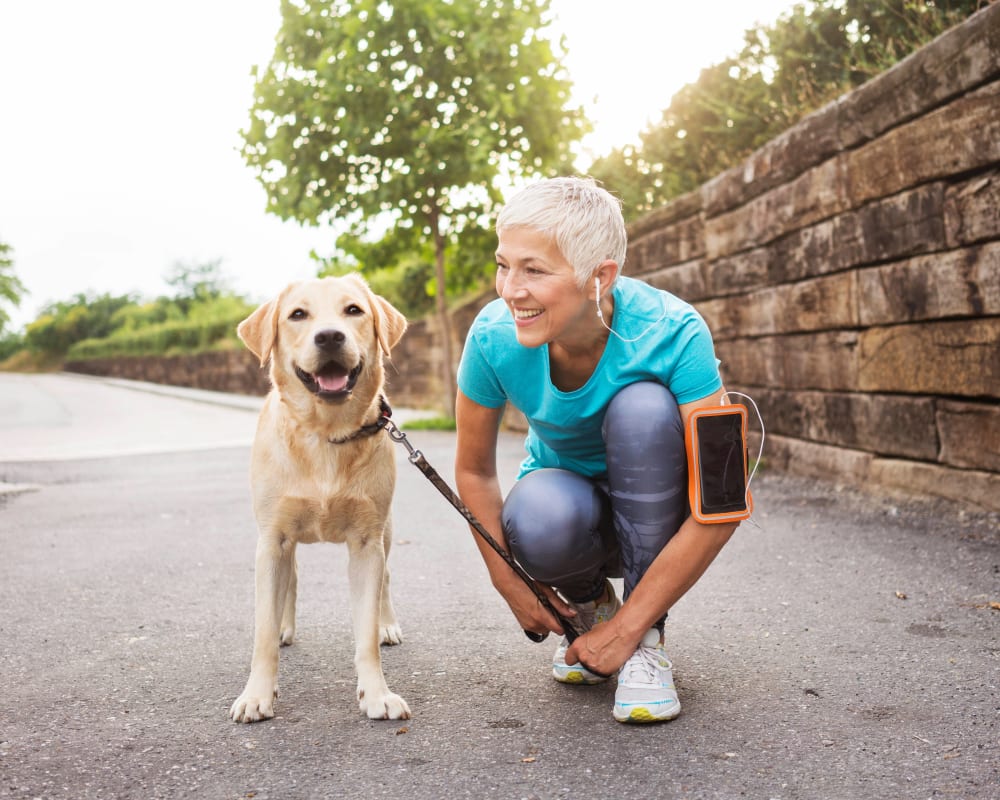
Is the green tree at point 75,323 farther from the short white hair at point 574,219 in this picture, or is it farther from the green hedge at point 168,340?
the short white hair at point 574,219

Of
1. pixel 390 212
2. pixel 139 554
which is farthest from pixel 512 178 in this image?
pixel 139 554

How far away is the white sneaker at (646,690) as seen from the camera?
2.49 m

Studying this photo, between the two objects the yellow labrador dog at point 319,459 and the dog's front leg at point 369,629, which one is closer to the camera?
the dog's front leg at point 369,629

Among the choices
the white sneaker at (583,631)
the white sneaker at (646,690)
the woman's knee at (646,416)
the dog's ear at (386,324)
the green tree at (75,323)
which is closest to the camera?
the white sneaker at (646,690)

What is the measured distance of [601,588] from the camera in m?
2.98

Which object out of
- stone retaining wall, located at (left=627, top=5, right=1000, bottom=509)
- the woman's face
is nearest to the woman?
the woman's face

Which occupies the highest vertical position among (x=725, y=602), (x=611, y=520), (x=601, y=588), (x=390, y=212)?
(x=390, y=212)

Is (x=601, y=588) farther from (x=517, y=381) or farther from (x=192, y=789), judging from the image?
(x=192, y=789)

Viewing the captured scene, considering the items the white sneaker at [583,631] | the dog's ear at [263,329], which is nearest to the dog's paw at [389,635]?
the white sneaker at [583,631]

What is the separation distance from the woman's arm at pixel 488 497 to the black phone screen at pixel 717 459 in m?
0.59

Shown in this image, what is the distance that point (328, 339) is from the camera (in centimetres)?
289

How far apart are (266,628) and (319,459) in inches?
20.1

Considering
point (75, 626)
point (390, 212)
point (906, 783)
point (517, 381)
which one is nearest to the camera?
point (906, 783)

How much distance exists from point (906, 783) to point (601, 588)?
1.10m
